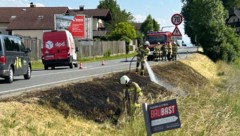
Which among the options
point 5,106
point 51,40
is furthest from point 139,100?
point 51,40

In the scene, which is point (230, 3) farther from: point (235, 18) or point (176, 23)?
point (176, 23)

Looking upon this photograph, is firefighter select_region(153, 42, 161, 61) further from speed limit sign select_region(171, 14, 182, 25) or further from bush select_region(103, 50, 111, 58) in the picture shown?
bush select_region(103, 50, 111, 58)

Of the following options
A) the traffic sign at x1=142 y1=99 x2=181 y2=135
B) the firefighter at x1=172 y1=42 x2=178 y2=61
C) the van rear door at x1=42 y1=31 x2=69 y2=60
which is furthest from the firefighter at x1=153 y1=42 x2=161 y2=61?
the traffic sign at x1=142 y1=99 x2=181 y2=135

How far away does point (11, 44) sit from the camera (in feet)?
66.3

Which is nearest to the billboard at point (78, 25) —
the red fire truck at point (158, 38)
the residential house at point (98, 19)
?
the residential house at point (98, 19)

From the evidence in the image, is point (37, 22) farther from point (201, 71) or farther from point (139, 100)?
point (139, 100)

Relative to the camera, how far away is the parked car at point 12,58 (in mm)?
19250

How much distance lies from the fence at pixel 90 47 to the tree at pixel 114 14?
37.4 metres

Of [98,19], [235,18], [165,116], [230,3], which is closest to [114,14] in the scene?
[98,19]

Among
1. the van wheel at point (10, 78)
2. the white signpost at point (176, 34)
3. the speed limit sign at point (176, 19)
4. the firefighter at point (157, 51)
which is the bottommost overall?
the van wheel at point (10, 78)

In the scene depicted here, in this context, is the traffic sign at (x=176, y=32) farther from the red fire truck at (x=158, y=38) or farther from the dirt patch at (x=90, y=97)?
the red fire truck at (x=158, y=38)

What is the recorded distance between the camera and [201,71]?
38094 mm

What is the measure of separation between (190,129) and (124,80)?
341 centimetres

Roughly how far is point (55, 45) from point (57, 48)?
26 centimetres
